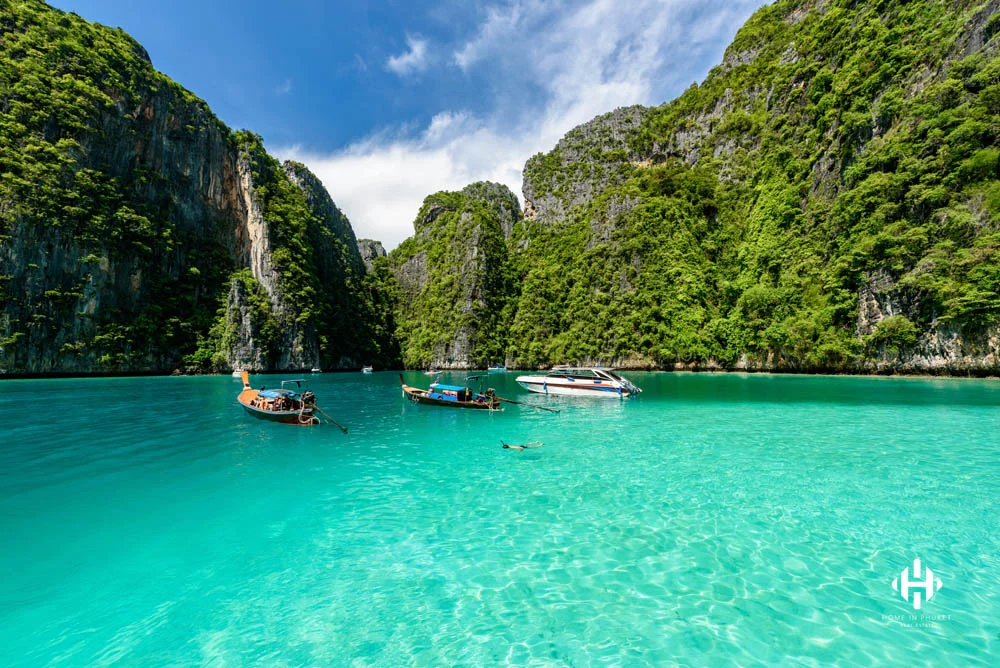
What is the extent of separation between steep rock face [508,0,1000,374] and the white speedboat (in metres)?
38.3

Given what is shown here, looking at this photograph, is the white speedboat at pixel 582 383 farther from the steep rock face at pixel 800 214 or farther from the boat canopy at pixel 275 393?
the steep rock face at pixel 800 214

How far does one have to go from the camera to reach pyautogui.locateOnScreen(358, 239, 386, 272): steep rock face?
181 meters

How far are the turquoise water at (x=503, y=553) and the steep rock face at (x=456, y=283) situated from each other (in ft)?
318

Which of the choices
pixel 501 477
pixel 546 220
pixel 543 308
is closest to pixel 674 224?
pixel 543 308

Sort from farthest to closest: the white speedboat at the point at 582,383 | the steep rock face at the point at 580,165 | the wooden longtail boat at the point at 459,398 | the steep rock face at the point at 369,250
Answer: the steep rock face at the point at 369,250 → the steep rock face at the point at 580,165 → the white speedboat at the point at 582,383 → the wooden longtail boat at the point at 459,398

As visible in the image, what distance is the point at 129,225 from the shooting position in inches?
3100

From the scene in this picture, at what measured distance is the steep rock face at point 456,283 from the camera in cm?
11481

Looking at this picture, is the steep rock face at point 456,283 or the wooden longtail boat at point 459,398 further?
the steep rock face at point 456,283

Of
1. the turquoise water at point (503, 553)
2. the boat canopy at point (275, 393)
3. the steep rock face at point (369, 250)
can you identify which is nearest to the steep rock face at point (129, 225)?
the steep rock face at point (369, 250)

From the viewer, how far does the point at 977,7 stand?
158 ft

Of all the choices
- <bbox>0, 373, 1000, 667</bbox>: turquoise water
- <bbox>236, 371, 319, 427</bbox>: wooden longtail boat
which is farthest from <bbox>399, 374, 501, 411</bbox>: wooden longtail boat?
<bbox>0, 373, 1000, 667</bbox>: turquoise water

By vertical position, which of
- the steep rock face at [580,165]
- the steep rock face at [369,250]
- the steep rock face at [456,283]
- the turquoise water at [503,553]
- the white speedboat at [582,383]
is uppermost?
the steep rock face at [580,165]

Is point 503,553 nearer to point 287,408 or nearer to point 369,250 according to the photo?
point 287,408

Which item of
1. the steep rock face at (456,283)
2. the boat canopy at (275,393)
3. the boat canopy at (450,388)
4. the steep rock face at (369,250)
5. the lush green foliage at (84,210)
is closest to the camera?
the boat canopy at (275,393)
